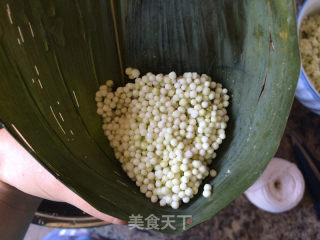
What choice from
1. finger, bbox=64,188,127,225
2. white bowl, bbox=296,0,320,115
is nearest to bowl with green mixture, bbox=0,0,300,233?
finger, bbox=64,188,127,225

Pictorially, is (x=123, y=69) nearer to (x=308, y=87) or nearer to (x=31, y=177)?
(x=31, y=177)

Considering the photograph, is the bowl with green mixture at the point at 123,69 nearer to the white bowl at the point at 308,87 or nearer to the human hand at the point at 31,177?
the human hand at the point at 31,177

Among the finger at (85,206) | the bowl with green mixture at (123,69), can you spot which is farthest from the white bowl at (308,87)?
the finger at (85,206)

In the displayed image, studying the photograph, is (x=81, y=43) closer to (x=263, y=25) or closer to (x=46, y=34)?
(x=46, y=34)

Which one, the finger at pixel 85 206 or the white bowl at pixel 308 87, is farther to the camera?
the white bowl at pixel 308 87

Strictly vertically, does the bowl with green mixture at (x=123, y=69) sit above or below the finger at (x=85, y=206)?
above

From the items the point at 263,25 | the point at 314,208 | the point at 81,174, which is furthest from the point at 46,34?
the point at 314,208

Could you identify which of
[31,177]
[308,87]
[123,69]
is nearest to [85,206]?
[31,177]
